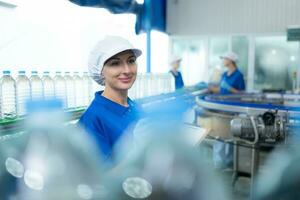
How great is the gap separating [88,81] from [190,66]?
156 inches

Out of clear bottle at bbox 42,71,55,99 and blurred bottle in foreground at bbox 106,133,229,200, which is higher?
clear bottle at bbox 42,71,55,99

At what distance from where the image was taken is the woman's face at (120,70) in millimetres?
1054

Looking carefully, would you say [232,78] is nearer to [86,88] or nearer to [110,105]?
[86,88]

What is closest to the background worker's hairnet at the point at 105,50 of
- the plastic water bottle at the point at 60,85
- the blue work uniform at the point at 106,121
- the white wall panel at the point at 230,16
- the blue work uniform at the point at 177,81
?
the blue work uniform at the point at 106,121

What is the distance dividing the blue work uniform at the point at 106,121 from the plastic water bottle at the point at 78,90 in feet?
2.13

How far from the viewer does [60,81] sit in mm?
1629

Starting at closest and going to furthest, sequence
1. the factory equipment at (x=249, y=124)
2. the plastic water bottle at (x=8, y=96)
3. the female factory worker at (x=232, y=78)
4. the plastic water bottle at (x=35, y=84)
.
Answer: the plastic water bottle at (x=8, y=96), the plastic water bottle at (x=35, y=84), the factory equipment at (x=249, y=124), the female factory worker at (x=232, y=78)

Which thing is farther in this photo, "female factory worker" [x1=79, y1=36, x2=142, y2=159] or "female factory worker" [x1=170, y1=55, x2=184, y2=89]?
"female factory worker" [x1=170, y1=55, x2=184, y2=89]

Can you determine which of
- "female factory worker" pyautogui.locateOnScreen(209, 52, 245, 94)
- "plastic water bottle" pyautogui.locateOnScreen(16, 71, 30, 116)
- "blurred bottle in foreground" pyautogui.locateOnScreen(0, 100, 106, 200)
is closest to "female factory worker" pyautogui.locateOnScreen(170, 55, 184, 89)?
"female factory worker" pyautogui.locateOnScreen(209, 52, 245, 94)

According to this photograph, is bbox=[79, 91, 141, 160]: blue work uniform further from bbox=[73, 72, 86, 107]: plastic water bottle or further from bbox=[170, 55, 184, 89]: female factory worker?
bbox=[170, 55, 184, 89]: female factory worker

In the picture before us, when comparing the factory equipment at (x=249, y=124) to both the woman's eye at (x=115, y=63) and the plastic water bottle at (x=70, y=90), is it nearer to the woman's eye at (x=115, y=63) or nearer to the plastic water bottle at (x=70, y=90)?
the woman's eye at (x=115, y=63)

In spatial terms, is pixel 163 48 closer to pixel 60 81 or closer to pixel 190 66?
pixel 190 66

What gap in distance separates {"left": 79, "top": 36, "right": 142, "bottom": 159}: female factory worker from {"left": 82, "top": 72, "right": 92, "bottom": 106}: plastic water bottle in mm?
671

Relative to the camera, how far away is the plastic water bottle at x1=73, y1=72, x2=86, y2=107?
172 centimetres
